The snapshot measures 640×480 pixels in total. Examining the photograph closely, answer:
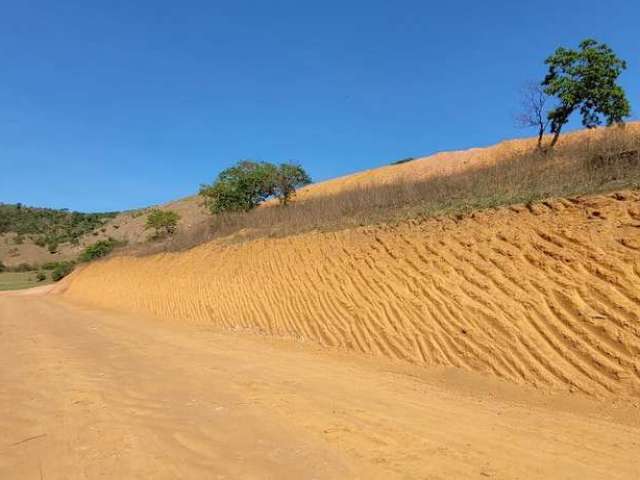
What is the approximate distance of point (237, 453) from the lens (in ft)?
11.0

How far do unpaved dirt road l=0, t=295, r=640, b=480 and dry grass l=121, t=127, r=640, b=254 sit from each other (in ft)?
14.5

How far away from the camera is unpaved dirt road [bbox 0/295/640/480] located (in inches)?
125

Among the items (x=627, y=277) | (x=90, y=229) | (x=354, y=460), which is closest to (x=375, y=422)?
(x=354, y=460)

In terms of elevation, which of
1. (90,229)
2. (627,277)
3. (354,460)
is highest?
(90,229)

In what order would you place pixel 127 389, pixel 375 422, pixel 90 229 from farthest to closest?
pixel 90 229 → pixel 127 389 → pixel 375 422

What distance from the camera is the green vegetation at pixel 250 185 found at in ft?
93.2

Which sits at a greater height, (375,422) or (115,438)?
(115,438)

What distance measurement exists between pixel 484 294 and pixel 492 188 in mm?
4278

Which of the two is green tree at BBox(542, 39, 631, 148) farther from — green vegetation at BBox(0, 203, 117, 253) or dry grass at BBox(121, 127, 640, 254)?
green vegetation at BBox(0, 203, 117, 253)

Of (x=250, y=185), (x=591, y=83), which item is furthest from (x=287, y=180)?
(x=591, y=83)

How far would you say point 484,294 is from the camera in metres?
6.80

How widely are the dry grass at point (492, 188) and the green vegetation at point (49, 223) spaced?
56996 mm

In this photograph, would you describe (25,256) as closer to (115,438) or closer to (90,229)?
(90,229)

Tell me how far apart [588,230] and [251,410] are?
218 inches
